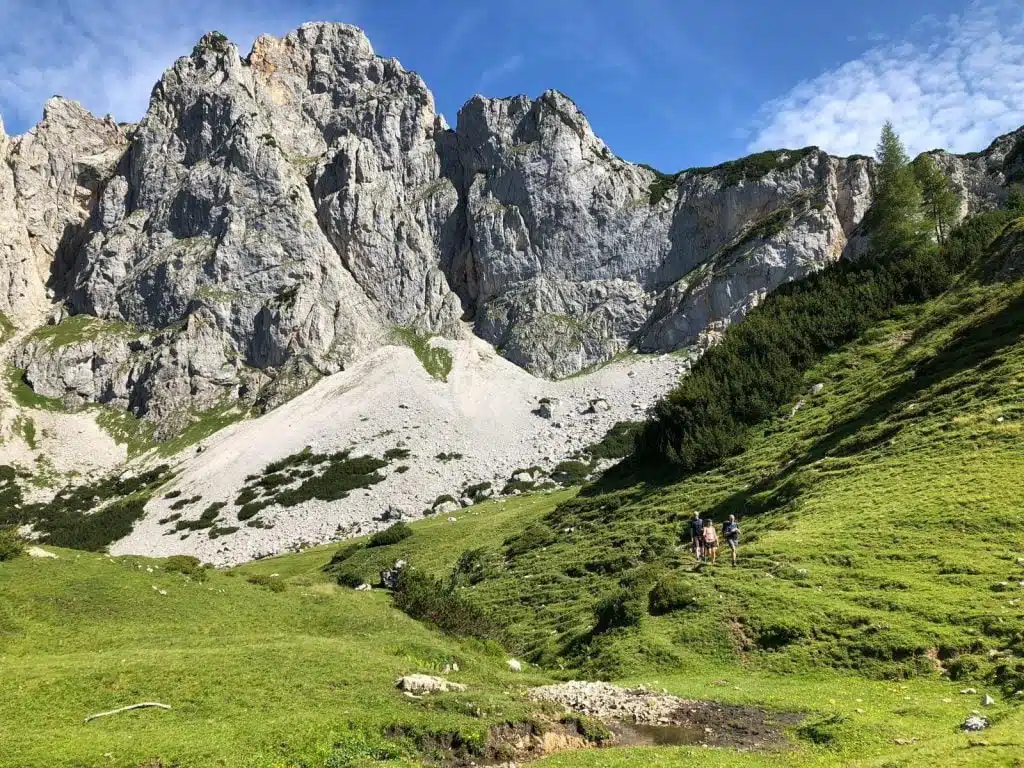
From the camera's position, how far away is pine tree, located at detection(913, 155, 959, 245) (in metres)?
66.1

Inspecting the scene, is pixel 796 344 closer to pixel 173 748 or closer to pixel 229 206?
pixel 173 748

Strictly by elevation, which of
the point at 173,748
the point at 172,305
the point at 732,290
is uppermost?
the point at 172,305

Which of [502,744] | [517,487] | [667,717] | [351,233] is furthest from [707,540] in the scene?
[351,233]

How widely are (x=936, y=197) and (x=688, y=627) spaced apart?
2708 inches

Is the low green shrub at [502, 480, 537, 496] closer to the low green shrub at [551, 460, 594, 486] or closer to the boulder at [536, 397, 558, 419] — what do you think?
the low green shrub at [551, 460, 594, 486]

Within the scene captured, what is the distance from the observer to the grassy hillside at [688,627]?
11.2 m

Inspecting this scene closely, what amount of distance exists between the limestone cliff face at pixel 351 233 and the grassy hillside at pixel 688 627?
101 metres

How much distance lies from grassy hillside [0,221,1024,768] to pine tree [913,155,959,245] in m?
42.4

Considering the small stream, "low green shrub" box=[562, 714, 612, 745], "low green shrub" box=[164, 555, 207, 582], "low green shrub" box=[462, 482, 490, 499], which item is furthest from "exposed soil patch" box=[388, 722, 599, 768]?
"low green shrub" box=[462, 482, 490, 499]

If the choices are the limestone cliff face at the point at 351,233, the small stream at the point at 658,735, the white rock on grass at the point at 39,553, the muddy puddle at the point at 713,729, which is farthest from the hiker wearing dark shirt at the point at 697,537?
the limestone cliff face at the point at 351,233

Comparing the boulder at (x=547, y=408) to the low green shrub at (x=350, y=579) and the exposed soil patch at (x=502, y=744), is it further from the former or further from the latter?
the exposed soil patch at (x=502, y=744)

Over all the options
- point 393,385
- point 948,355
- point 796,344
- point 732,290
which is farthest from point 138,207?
point 948,355

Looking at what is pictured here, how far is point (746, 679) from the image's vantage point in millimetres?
15633

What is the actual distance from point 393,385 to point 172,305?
64.8 meters
